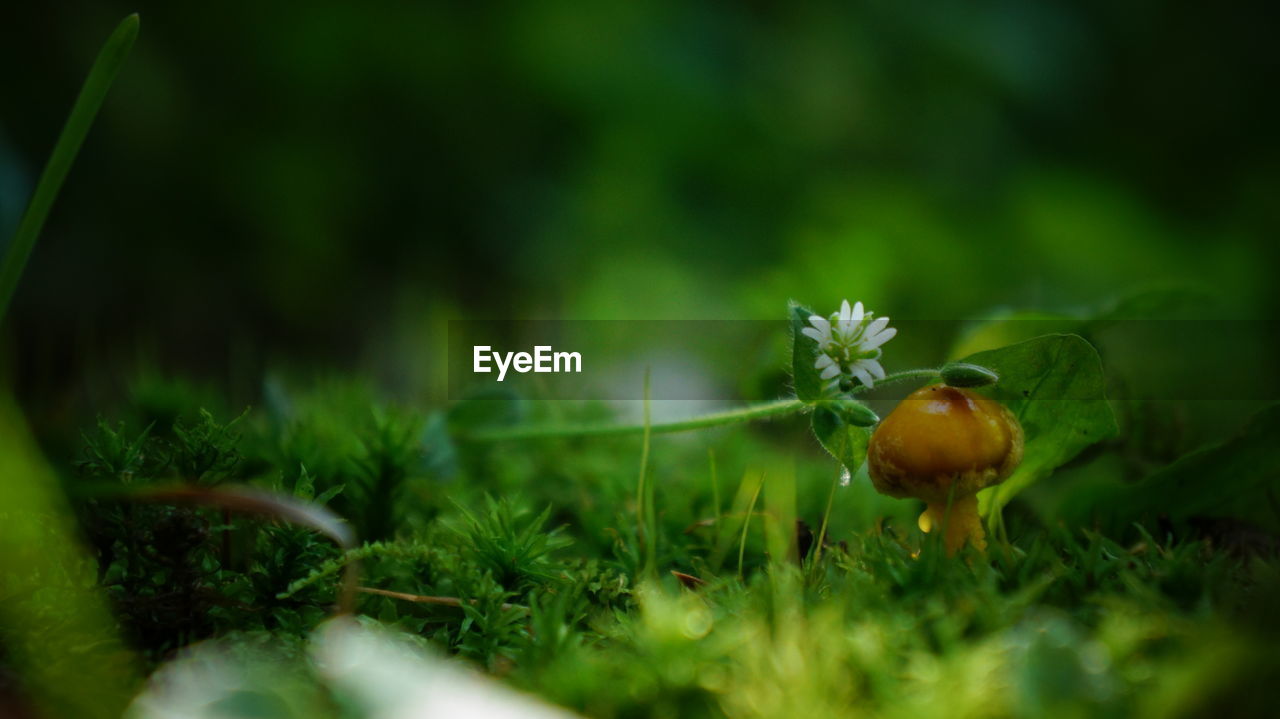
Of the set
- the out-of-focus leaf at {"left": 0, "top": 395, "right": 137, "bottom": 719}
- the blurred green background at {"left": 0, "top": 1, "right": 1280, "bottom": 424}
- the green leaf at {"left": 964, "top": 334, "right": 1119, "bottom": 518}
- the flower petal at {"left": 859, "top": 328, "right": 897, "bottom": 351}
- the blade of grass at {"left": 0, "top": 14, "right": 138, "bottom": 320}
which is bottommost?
the out-of-focus leaf at {"left": 0, "top": 395, "right": 137, "bottom": 719}

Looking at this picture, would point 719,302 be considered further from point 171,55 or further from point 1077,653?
point 1077,653

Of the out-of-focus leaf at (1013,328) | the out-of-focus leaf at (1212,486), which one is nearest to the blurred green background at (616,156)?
the out-of-focus leaf at (1013,328)

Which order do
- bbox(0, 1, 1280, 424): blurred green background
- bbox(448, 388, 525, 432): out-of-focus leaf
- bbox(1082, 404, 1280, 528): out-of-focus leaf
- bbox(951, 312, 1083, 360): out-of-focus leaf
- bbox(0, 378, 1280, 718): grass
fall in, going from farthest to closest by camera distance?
1. bbox(0, 1, 1280, 424): blurred green background
2. bbox(448, 388, 525, 432): out-of-focus leaf
3. bbox(951, 312, 1083, 360): out-of-focus leaf
4. bbox(1082, 404, 1280, 528): out-of-focus leaf
5. bbox(0, 378, 1280, 718): grass

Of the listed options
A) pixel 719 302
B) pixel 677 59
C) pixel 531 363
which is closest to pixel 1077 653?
pixel 531 363

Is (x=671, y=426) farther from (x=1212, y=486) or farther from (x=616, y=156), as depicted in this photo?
(x=616, y=156)

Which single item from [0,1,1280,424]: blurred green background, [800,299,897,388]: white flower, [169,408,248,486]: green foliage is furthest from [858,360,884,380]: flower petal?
[0,1,1280,424]: blurred green background

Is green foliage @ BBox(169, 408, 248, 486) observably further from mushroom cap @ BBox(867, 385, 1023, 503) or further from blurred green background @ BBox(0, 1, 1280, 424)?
blurred green background @ BBox(0, 1, 1280, 424)

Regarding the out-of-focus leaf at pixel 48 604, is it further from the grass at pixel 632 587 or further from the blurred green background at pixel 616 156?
the blurred green background at pixel 616 156
